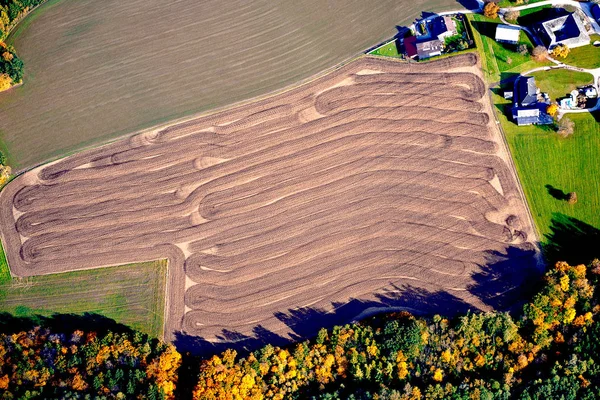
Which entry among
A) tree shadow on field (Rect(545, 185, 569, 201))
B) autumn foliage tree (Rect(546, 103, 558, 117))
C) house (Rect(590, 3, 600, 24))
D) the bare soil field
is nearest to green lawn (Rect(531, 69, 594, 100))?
autumn foliage tree (Rect(546, 103, 558, 117))

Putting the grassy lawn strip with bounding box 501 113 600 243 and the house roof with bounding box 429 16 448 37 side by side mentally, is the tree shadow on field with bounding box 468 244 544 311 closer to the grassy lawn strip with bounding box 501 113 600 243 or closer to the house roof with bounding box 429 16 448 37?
the grassy lawn strip with bounding box 501 113 600 243

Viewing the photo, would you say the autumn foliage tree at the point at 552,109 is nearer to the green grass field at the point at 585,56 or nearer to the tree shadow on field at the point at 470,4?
the green grass field at the point at 585,56

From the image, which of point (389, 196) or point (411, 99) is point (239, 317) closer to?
point (389, 196)

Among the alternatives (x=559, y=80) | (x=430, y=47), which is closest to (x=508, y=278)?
(x=559, y=80)

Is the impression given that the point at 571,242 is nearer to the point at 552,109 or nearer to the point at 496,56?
the point at 552,109

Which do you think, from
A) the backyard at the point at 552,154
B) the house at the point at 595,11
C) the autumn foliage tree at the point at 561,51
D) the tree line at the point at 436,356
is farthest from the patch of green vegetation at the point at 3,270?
the house at the point at 595,11

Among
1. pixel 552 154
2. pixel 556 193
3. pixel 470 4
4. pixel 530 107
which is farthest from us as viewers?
pixel 470 4

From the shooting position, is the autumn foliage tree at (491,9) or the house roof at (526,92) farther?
the autumn foliage tree at (491,9)
